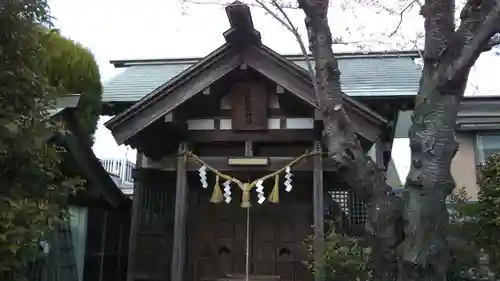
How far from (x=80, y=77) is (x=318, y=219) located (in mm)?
5072

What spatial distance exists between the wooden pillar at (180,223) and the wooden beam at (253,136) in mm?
305

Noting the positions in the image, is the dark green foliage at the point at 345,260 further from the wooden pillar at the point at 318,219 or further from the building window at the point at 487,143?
the building window at the point at 487,143

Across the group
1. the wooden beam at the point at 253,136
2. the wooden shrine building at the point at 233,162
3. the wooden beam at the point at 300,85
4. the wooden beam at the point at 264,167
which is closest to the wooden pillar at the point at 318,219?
the wooden shrine building at the point at 233,162

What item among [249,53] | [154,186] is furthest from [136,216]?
[249,53]

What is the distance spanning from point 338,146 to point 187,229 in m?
4.38

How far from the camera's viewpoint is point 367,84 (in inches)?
406

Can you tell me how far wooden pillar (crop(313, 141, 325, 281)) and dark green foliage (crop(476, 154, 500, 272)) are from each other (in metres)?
2.09

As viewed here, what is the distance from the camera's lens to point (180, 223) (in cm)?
806

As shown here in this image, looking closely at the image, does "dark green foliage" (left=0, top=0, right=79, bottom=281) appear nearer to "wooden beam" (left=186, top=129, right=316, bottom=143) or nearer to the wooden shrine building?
the wooden shrine building

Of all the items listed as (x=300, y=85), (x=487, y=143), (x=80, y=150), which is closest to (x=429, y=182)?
(x=300, y=85)

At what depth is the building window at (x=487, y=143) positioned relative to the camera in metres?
10.5

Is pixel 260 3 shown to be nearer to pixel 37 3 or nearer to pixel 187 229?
pixel 37 3

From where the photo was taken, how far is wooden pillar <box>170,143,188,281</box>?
7.89 metres

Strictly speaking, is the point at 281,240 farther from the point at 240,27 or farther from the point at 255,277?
the point at 240,27
